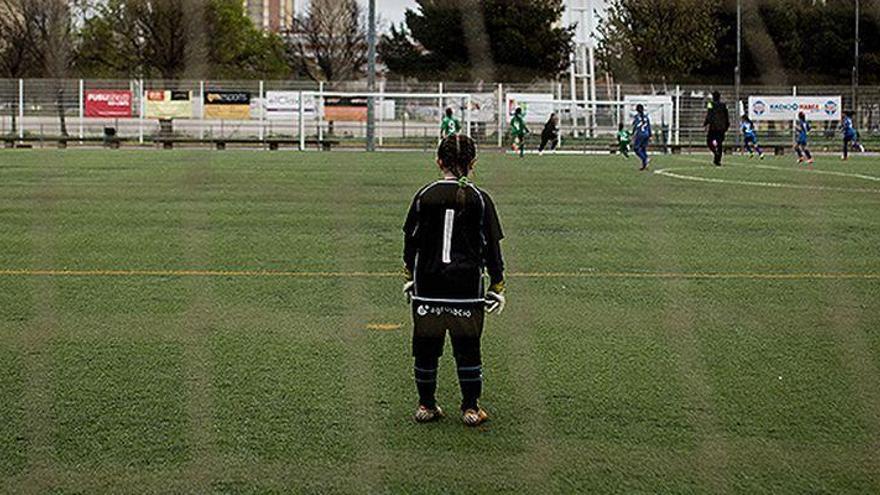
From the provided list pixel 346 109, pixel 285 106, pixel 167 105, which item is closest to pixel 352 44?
pixel 285 106

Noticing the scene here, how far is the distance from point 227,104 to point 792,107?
21.1 meters

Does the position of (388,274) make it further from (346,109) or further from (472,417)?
(346,109)

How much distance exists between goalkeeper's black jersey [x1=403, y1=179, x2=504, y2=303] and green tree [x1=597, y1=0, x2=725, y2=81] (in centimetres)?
2884

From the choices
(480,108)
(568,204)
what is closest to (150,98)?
(480,108)

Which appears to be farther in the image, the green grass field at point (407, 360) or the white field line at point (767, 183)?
the white field line at point (767, 183)

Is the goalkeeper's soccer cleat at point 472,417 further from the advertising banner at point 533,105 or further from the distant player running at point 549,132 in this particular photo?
the advertising banner at point 533,105

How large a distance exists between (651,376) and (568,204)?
1074 centimetres

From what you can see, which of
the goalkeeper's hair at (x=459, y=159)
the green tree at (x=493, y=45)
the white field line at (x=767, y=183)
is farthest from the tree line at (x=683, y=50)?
the goalkeeper's hair at (x=459, y=159)

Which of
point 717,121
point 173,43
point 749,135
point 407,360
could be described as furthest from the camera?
point 749,135

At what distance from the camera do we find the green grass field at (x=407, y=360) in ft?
16.1

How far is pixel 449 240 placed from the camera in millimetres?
5445

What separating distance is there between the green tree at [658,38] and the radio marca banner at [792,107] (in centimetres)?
270

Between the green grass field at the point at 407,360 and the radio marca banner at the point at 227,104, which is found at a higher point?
the radio marca banner at the point at 227,104

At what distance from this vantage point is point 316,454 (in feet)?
16.6
